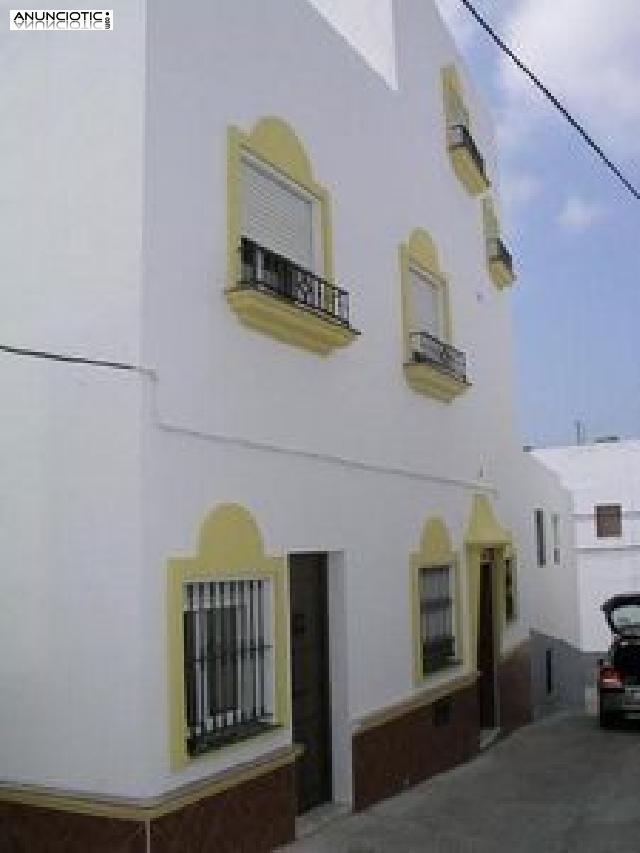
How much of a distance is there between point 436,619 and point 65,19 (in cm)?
694

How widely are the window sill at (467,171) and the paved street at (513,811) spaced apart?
6.90 m

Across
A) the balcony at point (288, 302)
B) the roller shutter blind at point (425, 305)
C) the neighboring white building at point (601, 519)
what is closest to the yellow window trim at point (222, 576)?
the balcony at point (288, 302)

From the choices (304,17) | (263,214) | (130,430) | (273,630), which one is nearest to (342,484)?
(273,630)

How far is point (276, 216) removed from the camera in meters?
8.17

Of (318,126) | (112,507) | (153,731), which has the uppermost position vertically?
(318,126)

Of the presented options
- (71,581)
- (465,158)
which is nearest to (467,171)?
(465,158)

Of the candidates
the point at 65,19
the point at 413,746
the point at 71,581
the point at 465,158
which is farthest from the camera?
the point at 465,158

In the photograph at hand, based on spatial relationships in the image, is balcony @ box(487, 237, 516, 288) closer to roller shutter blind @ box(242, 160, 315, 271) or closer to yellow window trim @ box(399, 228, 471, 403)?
yellow window trim @ box(399, 228, 471, 403)

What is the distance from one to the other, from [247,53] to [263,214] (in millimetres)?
1178

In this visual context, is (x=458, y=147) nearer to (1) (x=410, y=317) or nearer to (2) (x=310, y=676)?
(1) (x=410, y=317)

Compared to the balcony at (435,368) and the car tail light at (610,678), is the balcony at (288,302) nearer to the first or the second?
the balcony at (435,368)

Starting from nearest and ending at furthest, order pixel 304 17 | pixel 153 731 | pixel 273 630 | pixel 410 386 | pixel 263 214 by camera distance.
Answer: pixel 153 731 < pixel 273 630 < pixel 263 214 < pixel 304 17 < pixel 410 386

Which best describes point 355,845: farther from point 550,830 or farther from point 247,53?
point 247,53

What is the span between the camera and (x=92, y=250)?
6.49 m
